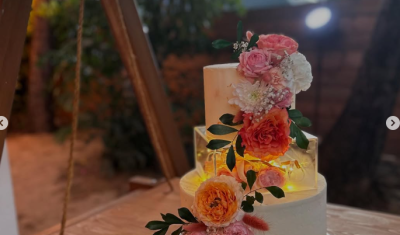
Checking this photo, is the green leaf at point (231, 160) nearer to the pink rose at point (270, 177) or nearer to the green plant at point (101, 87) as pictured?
the pink rose at point (270, 177)

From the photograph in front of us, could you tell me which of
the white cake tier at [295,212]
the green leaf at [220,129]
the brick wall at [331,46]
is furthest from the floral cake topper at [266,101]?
the brick wall at [331,46]

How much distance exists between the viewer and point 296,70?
2.86 feet

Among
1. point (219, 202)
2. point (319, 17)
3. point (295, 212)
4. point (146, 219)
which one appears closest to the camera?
point (219, 202)

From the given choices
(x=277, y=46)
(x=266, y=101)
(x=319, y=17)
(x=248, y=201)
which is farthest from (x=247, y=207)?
(x=319, y=17)

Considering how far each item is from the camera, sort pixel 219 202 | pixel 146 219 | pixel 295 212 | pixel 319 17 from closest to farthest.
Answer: pixel 219 202 → pixel 295 212 → pixel 146 219 → pixel 319 17

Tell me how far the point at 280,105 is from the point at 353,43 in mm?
2128

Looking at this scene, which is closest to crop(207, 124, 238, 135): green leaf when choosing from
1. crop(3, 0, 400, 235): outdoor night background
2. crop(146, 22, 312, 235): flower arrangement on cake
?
crop(146, 22, 312, 235): flower arrangement on cake

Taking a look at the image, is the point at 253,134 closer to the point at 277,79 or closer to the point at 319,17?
the point at 277,79

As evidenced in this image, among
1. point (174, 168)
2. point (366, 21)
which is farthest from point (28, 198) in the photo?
point (366, 21)

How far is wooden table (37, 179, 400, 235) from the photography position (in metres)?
1.18

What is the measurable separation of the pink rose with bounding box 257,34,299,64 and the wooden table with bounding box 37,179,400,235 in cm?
58

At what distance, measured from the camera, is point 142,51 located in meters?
1.52

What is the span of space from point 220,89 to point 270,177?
24 centimetres

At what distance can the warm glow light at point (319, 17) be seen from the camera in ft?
8.58
